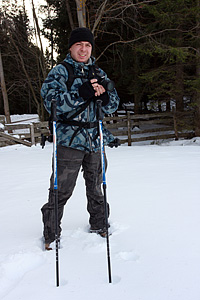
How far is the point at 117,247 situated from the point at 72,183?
30.7 inches

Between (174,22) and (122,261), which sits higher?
(174,22)

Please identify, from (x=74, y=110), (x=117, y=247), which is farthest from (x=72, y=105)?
(x=117, y=247)

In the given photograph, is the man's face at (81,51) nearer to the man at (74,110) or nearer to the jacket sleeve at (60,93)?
the man at (74,110)

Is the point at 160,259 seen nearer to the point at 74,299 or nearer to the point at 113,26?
the point at 74,299

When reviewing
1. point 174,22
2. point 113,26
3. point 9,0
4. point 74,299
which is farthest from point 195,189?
point 9,0

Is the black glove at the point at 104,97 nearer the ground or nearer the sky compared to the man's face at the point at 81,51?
nearer the ground

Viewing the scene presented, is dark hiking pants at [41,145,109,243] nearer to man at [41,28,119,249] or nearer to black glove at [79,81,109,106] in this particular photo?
man at [41,28,119,249]

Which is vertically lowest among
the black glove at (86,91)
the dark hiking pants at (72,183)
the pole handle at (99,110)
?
the dark hiking pants at (72,183)

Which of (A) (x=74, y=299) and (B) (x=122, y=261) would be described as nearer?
(A) (x=74, y=299)

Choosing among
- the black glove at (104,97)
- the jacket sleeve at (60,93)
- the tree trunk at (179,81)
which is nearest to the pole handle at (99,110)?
the black glove at (104,97)

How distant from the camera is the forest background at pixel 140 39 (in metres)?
10.5

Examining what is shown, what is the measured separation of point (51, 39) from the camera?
18.2m

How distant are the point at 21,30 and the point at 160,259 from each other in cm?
1886

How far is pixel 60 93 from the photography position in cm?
248
